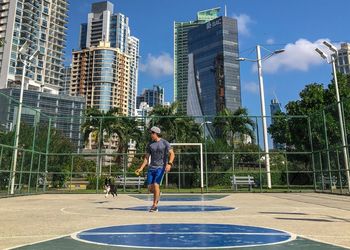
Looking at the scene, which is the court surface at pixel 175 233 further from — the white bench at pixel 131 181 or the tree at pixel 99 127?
the white bench at pixel 131 181

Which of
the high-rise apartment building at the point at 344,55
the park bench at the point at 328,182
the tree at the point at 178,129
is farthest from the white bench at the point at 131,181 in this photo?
the high-rise apartment building at the point at 344,55

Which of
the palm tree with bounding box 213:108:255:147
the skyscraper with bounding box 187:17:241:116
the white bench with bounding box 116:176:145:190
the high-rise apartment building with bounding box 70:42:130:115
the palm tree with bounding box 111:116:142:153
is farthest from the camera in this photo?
the high-rise apartment building with bounding box 70:42:130:115

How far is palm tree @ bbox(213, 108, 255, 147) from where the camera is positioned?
78.2ft

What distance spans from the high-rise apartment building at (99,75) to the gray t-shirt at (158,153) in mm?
167101

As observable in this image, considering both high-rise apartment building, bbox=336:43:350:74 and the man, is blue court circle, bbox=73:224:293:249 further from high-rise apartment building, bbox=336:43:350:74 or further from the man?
high-rise apartment building, bbox=336:43:350:74

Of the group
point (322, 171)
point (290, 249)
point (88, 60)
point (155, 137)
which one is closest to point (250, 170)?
point (322, 171)

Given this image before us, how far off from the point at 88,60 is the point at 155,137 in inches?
6891

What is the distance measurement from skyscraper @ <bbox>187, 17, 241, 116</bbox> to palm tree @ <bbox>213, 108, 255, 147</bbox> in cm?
11464

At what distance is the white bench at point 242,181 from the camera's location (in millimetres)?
22156

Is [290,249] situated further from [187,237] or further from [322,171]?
[322,171]

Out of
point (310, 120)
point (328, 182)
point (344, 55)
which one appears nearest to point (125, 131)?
point (310, 120)

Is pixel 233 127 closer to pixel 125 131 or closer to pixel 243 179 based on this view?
pixel 243 179

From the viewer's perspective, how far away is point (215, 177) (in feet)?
75.2

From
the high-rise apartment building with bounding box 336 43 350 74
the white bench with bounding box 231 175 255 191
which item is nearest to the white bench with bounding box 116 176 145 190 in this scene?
the white bench with bounding box 231 175 255 191
